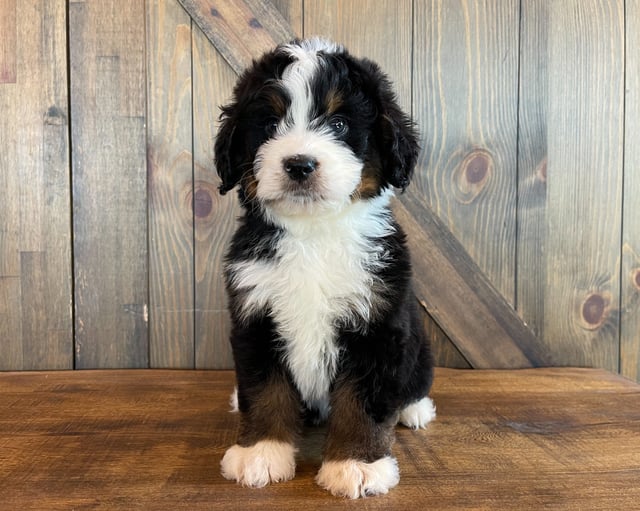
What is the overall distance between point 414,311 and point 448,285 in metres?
0.95

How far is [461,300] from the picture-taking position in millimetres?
2900

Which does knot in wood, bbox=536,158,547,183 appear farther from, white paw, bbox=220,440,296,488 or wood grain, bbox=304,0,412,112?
white paw, bbox=220,440,296,488

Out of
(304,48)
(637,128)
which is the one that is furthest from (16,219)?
(637,128)

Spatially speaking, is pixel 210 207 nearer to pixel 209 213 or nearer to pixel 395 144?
pixel 209 213

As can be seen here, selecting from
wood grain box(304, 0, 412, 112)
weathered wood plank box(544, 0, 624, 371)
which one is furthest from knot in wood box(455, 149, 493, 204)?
wood grain box(304, 0, 412, 112)

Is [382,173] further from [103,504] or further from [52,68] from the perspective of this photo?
[52,68]

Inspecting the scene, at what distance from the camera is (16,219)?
9.49 feet

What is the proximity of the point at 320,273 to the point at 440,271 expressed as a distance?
1.30 metres

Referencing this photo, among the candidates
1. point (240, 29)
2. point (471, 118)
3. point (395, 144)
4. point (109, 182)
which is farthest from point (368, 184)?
point (109, 182)

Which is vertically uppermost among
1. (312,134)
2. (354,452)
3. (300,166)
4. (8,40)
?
(8,40)

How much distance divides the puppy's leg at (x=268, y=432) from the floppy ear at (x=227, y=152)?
631 millimetres

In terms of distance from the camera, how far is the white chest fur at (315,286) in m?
1.70

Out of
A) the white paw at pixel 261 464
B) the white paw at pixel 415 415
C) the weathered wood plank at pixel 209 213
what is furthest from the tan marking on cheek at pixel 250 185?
the weathered wood plank at pixel 209 213

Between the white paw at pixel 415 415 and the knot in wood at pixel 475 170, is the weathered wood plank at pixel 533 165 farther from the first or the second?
the white paw at pixel 415 415
